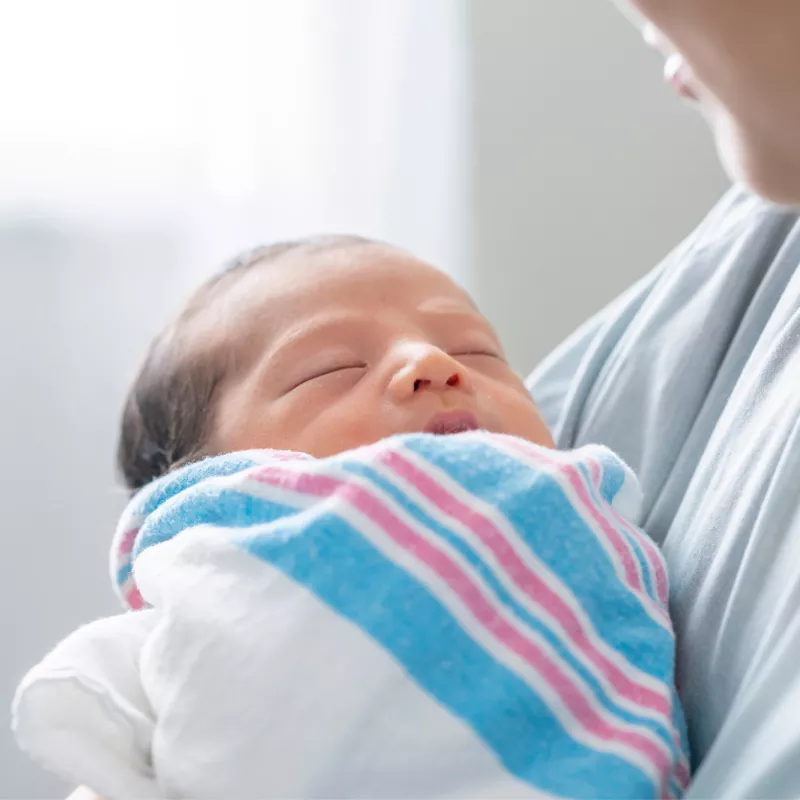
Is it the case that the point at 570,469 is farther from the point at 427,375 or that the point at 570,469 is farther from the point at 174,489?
the point at 174,489

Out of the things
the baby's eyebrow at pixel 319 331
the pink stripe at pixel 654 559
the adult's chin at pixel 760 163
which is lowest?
the pink stripe at pixel 654 559

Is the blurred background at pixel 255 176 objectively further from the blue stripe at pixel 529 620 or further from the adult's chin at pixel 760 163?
the adult's chin at pixel 760 163

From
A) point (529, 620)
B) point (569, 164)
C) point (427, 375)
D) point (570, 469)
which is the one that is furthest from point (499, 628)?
point (569, 164)

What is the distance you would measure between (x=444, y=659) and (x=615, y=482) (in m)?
0.22

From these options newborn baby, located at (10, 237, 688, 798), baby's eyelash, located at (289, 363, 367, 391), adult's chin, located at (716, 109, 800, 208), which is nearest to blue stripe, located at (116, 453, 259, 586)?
newborn baby, located at (10, 237, 688, 798)

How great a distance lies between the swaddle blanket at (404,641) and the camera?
54 centimetres

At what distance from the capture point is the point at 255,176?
1.42 m

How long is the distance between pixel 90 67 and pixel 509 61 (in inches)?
27.5

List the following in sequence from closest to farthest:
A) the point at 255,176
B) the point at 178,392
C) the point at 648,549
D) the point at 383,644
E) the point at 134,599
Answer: the point at 383,644
the point at 648,549
the point at 134,599
the point at 178,392
the point at 255,176

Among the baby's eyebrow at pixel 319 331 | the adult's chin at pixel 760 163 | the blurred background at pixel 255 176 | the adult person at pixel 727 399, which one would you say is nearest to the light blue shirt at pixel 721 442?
the adult person at pixel 727 399

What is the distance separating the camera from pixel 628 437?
34.4 inches

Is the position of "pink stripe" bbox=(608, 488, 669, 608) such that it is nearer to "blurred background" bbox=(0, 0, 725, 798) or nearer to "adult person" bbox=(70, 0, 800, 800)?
"adult person" bbox=(70, 0, 800, 800)

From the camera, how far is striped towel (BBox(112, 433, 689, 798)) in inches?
21.2

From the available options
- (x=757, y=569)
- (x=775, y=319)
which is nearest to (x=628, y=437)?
(x=775, y=319)
